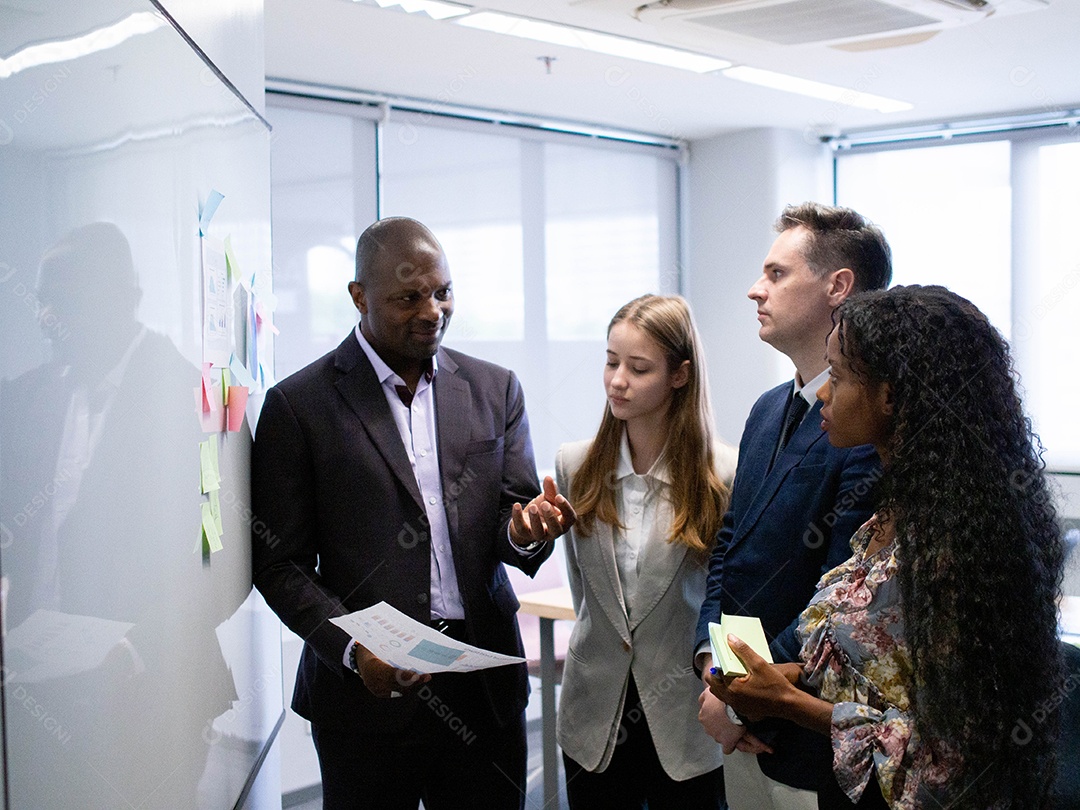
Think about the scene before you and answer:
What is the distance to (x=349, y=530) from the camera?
1909 mm

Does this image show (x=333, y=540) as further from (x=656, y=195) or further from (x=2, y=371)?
(x=656, y=195)

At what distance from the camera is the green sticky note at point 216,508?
163 centimetres

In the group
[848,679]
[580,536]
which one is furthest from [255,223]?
[848,679]

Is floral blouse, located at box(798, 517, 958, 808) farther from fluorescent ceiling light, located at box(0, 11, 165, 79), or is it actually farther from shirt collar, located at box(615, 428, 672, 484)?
fluorescent ceiling light, located at box(0, 11, 165, 79)

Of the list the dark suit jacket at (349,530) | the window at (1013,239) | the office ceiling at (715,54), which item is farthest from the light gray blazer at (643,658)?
the window at (1013,239)

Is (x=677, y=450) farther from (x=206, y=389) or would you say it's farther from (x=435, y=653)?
(x=206, y=389)

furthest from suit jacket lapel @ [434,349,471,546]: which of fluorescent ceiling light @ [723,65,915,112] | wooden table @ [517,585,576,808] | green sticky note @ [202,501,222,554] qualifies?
fluorescent ceiling light @ [723,65,915,112]

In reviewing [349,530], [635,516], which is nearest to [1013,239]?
[635,516]

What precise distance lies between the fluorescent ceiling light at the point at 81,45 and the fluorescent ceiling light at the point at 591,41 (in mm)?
2340

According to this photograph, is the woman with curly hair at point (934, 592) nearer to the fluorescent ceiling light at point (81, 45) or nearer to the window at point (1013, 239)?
the fluorescent ceiling light at point (81, 45)

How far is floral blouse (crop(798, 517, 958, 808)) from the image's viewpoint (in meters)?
1.33

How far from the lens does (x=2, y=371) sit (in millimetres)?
909

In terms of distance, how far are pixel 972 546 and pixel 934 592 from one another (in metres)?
0.08

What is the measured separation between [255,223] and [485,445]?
656 millimetres
